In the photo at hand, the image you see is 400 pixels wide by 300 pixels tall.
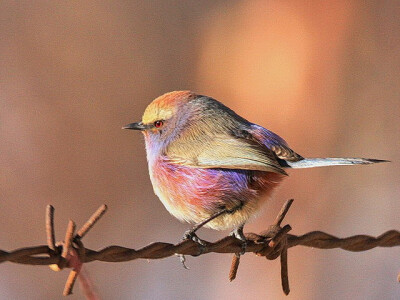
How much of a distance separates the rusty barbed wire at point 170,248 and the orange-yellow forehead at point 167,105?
1278 millimetres

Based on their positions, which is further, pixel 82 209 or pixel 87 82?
pixel 87 82

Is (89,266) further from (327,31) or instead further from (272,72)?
(327,31)

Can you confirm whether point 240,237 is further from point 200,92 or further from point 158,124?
point 200,92

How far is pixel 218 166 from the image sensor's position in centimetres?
406

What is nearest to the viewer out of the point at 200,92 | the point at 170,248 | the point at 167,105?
the point at 170,248

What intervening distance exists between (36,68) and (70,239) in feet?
24.4

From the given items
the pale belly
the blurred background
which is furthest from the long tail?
the blurred background

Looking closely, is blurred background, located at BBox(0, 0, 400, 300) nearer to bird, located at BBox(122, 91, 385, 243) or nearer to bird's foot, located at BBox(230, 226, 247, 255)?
bird, located at BBox(122, 91, 385, 243)

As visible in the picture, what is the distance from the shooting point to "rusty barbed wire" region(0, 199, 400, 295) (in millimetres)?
2510

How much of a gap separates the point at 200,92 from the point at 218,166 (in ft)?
19.5

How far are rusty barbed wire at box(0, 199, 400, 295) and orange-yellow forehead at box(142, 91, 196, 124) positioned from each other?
128 centimetres

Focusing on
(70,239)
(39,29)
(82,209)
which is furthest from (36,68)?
(70,239)

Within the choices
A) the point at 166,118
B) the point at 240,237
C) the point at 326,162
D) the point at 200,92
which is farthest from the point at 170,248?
the point at 200,92

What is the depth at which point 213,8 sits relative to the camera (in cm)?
1039
